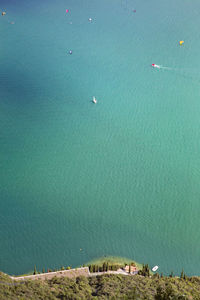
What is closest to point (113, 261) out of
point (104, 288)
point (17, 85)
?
point (104, 288)

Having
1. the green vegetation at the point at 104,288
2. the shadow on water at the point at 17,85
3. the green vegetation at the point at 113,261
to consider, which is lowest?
the green vegetation at the point at 104,288

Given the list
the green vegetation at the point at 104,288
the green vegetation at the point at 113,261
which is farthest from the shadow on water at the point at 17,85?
the green vegetation at the point at 104,288

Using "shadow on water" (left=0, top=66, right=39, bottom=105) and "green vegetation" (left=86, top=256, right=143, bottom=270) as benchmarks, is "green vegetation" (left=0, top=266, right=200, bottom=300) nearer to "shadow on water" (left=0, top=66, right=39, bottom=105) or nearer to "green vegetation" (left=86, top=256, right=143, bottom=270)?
"green vegetation" (left=86, top=256, right=143, bottom=270)

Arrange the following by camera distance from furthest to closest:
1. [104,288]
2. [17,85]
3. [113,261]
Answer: [17,85]
[113,261]
[104,288]

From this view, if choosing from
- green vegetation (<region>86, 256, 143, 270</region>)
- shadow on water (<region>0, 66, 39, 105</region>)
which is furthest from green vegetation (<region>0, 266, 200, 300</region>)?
shadow on water (<region>0, 66, 39, 105</region>)

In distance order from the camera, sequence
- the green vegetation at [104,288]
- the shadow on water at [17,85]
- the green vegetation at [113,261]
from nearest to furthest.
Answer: the green vegetation at [104,288]
the green vegetation at [113,261]
the shadow on water at [17,85]

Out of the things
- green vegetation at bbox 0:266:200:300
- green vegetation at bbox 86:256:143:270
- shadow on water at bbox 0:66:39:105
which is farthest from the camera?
shadow on water at bbox 0:66:39:105

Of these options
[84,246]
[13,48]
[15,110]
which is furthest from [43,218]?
[13,48]

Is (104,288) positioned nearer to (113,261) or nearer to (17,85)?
(113,261)

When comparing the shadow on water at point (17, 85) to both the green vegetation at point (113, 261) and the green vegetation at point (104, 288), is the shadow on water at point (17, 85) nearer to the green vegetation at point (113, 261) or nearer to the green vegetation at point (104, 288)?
the green vegetation at point (113, 261)
